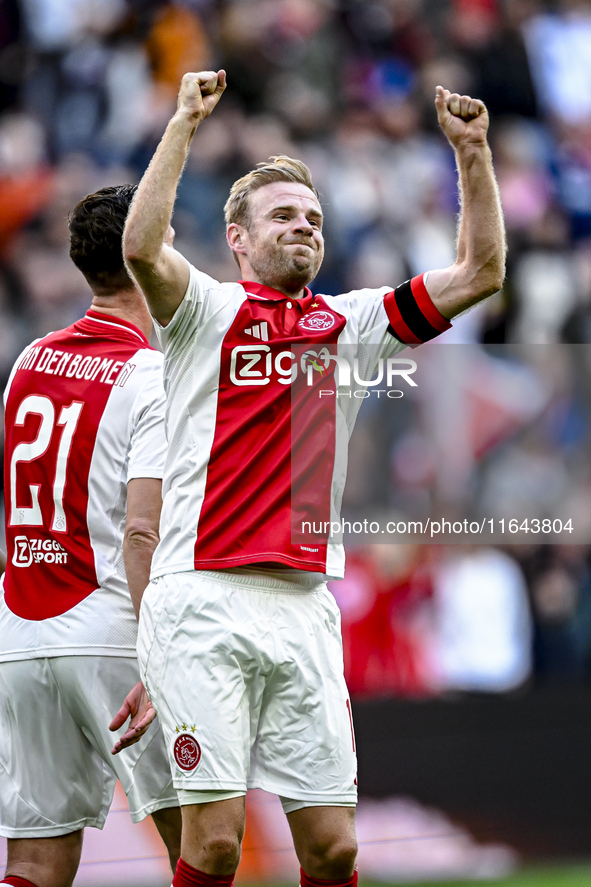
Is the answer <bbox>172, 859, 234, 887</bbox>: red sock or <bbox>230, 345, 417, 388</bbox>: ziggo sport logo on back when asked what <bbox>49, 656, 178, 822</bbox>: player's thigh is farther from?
<bbox>230, 345, 417, 388</bbox>: ziggo sport logo on back

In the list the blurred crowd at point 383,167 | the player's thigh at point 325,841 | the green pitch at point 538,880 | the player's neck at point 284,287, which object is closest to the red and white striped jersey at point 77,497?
the player's neck at point 284,287

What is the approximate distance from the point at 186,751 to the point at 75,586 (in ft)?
2.40

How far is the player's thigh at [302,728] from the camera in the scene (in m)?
3.00

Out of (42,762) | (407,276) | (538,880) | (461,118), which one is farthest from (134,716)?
(407,276)

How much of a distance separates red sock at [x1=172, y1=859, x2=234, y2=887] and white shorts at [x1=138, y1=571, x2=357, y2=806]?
187 millimetres

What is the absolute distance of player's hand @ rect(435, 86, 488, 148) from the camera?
3133mm

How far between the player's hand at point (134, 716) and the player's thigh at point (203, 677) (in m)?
0.08

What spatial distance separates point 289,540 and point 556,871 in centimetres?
376

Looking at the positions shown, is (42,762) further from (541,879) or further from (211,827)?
(541,879)

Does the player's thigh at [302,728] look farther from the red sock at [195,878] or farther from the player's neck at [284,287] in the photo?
the player's neck at [284,287]

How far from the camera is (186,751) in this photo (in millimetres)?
2912

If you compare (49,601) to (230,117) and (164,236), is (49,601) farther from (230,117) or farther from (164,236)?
(230,117)

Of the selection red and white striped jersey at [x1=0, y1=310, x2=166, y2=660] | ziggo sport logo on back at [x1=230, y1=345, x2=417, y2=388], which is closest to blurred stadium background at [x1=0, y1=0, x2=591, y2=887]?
red and white striped jersey at [x1=0, y1=310, x2=166, y2=660]

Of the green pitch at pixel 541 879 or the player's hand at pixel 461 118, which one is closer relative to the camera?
the player's hand at pixel 461 118
